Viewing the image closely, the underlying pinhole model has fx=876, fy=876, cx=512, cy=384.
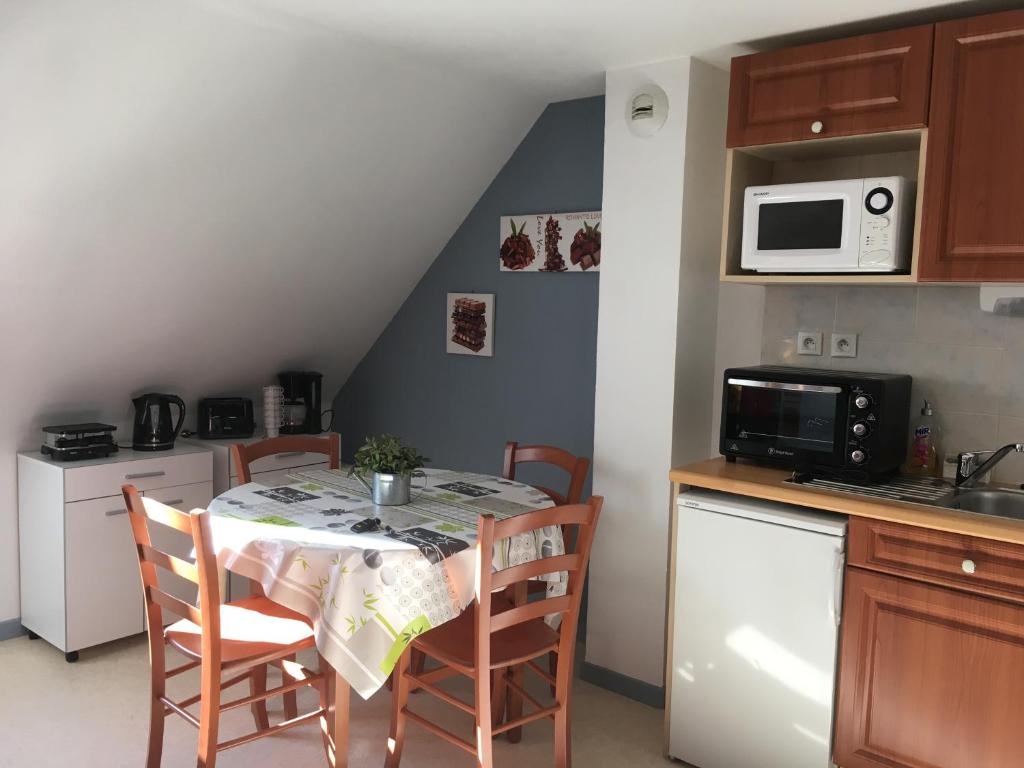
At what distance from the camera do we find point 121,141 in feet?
9.34

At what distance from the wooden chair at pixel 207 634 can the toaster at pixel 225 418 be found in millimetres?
1528

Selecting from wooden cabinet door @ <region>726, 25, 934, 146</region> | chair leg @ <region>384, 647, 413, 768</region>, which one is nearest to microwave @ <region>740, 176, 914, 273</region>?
wooden cabinet door @ <region>726, 25, 934, 146</region>

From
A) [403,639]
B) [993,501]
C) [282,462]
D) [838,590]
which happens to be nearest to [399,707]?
[403,639]

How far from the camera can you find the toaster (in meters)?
4.04

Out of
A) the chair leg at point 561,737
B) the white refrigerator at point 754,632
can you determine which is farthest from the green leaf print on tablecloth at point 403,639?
the white refrigerator at point 754,632

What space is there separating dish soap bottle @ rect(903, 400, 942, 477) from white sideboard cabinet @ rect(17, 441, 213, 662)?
2.84 m

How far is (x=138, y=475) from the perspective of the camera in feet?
11.7

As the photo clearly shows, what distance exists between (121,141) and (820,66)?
2217mm

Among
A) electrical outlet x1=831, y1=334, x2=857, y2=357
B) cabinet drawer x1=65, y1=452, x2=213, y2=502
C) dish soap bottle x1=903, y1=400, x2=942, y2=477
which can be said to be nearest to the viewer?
dish soap bottle x1=903, y1=400, x2=942, y2=477

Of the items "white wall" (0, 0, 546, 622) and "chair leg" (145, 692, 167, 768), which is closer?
"chair leg" (145, 692, 167, 768)

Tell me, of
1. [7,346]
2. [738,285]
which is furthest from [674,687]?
[7,346]

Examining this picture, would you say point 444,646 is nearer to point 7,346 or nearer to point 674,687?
point 674,687

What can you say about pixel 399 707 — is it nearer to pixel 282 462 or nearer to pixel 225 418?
pixel 282 462

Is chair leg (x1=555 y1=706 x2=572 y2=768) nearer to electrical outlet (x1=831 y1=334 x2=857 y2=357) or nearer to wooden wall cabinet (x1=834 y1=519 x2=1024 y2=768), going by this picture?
wooden wall cabinet (x1=834 y1=519 x2=1024 y2=768)
